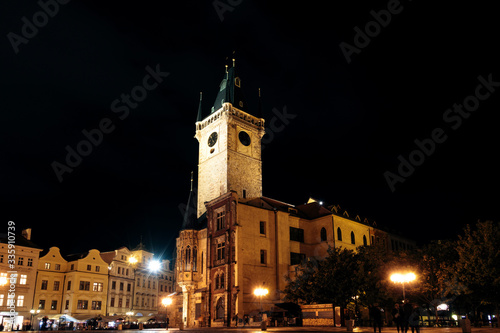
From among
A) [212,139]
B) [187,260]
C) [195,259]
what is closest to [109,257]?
[187,260]

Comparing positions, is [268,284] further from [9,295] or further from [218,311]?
[9,295]

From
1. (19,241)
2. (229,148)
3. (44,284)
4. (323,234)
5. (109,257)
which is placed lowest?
(44,284)

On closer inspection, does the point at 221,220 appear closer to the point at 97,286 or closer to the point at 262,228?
the point at 262,228

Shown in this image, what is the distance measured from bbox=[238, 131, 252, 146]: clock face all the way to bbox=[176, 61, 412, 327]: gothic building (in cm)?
183

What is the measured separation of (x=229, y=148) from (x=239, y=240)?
2269 cm

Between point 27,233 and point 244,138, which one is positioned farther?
point 244,138

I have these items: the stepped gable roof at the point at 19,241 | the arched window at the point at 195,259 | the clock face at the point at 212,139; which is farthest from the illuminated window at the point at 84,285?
the clock face at the point at 212,139

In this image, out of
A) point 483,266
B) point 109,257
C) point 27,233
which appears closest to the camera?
point 483,266

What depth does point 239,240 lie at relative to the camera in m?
49.8

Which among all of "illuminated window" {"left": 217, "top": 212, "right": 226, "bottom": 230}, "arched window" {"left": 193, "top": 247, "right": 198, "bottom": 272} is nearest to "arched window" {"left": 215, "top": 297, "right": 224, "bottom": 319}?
"arched window" {"left": 193, "top": 247, "right": 198, "bottom": 272}

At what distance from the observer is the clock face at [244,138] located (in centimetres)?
7225

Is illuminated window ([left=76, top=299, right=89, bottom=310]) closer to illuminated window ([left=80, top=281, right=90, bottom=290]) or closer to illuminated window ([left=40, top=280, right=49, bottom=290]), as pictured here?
illuminated window ([left=80, top=281, right=90, bottom=290])

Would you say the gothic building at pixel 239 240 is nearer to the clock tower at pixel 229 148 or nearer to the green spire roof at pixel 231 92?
the clock tower at pixel 229 148

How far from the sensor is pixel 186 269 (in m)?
55.6
